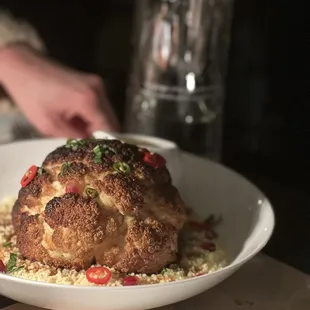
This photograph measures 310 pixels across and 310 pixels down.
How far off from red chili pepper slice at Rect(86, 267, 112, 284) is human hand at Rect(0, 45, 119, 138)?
0.42 m

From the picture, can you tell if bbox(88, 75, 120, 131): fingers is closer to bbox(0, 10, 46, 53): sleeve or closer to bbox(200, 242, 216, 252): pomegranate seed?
bbox(0, 10, 46, 53): sleeve

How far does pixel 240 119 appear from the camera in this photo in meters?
1.30

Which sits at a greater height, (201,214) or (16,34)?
(16,34)

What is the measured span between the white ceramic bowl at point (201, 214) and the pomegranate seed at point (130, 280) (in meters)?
0.03

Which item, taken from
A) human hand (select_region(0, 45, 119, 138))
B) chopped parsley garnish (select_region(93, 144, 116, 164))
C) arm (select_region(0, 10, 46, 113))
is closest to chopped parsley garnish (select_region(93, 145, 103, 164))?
chopped parsley garnish (select_region(93, 144, 116, 164))

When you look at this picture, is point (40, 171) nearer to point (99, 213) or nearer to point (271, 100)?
point (99, 213)

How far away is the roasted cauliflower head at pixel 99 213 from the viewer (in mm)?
622

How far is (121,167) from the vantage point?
674 millimetres

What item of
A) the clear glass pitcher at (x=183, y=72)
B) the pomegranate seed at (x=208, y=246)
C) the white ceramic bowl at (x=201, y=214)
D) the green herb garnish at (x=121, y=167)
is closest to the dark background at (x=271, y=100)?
the clear glass pitcher at (x=183, y=72)

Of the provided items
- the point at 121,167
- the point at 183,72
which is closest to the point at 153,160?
the point at 121,167

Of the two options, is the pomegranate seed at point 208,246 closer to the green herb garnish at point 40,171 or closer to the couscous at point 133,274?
the couscous at point 133,274

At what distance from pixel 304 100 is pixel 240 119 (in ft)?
0.55

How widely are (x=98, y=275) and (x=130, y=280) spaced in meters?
0.03

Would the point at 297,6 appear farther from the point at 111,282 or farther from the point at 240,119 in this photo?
the point at 111,282
